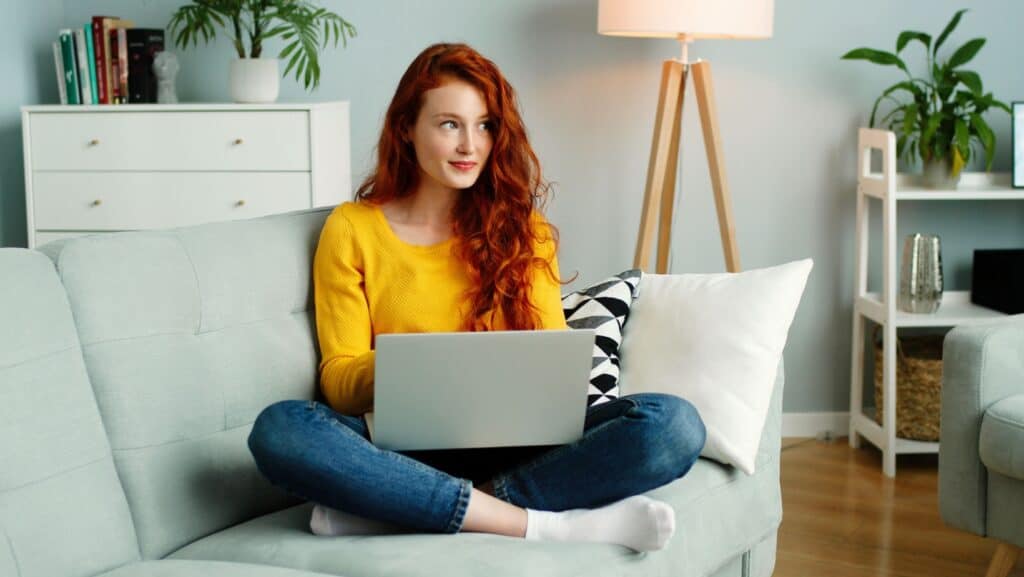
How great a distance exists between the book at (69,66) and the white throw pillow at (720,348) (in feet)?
6.81

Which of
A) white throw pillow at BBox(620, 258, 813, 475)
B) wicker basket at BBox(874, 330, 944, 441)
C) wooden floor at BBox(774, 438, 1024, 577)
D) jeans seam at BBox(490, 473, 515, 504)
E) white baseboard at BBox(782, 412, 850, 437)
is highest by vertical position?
white throw pillow at BBox(620, 258, 813, 475)

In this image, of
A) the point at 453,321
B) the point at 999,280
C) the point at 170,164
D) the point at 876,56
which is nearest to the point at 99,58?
the point at 170,164

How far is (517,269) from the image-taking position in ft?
7.28

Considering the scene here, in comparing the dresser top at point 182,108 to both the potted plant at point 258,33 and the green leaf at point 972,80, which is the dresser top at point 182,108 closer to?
the potted plant at point 258,33

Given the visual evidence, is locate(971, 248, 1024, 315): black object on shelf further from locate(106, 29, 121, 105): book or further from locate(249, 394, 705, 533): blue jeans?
locate(106, 29, 121, 105): book

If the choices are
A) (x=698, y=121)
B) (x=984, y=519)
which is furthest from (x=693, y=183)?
(x=984, y=519)

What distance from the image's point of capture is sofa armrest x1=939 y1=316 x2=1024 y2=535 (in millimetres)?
2578

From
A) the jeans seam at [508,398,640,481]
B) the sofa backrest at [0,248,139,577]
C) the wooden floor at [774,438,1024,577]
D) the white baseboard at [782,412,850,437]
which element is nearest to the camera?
the sofa backrest at [0,248,139,577]

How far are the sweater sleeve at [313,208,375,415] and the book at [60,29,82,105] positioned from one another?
1.81 metres

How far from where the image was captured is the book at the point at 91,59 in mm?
3721

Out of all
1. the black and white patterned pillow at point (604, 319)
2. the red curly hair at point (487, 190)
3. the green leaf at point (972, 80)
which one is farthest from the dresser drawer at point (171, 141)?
the green leaf at point (972, 80)

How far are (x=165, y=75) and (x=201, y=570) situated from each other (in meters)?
2.31

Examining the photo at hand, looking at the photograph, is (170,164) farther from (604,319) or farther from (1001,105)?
(1001,105)

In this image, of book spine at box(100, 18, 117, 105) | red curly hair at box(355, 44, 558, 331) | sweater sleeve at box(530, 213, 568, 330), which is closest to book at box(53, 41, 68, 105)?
book spine at box(100, 18, 117, 105)
